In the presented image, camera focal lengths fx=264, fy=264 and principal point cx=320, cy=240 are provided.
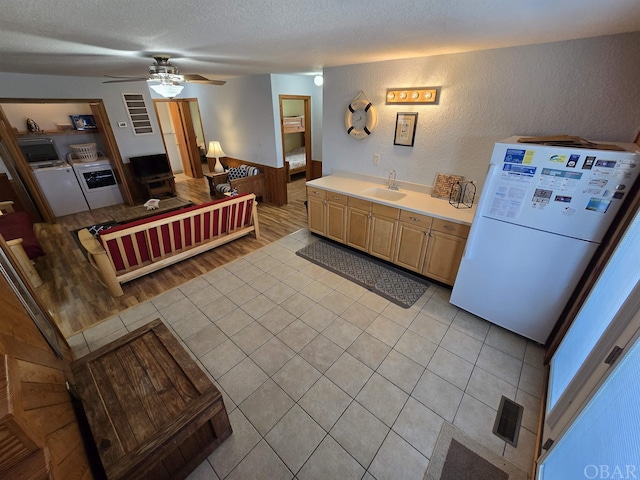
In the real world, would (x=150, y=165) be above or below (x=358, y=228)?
above

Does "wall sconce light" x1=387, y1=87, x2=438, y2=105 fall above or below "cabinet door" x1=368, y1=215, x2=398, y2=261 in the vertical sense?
above

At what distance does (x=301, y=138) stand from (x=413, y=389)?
7435 mm

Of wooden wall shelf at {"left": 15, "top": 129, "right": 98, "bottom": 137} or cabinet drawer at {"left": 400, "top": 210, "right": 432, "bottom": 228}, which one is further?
wooden wall shelf at {"left": 15, "top": 129, "right": 98, "bottom": 137}

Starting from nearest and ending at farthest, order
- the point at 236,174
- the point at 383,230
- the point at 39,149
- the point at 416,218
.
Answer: the point at 416,218 → the point at 383,230 → the point at 39,149 → the point at 236,174

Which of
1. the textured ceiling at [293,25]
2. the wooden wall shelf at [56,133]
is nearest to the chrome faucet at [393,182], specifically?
Result: the textured ceiling at [293,25]

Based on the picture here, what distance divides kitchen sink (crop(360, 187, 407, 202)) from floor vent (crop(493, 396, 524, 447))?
2.26 meters

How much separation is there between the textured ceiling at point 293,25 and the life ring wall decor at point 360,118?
2.77 ft

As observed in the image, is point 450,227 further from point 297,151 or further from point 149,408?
point 297,151

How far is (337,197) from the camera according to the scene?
3533 millimetres

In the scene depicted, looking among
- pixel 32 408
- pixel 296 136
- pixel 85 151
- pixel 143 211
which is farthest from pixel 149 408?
pixel 296 136

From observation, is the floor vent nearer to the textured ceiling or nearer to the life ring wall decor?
the textured ceiling

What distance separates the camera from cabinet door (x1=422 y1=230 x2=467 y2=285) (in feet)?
8.80

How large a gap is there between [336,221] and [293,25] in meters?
2.32

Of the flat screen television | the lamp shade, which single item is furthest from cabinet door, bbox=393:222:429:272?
the flat screen television
